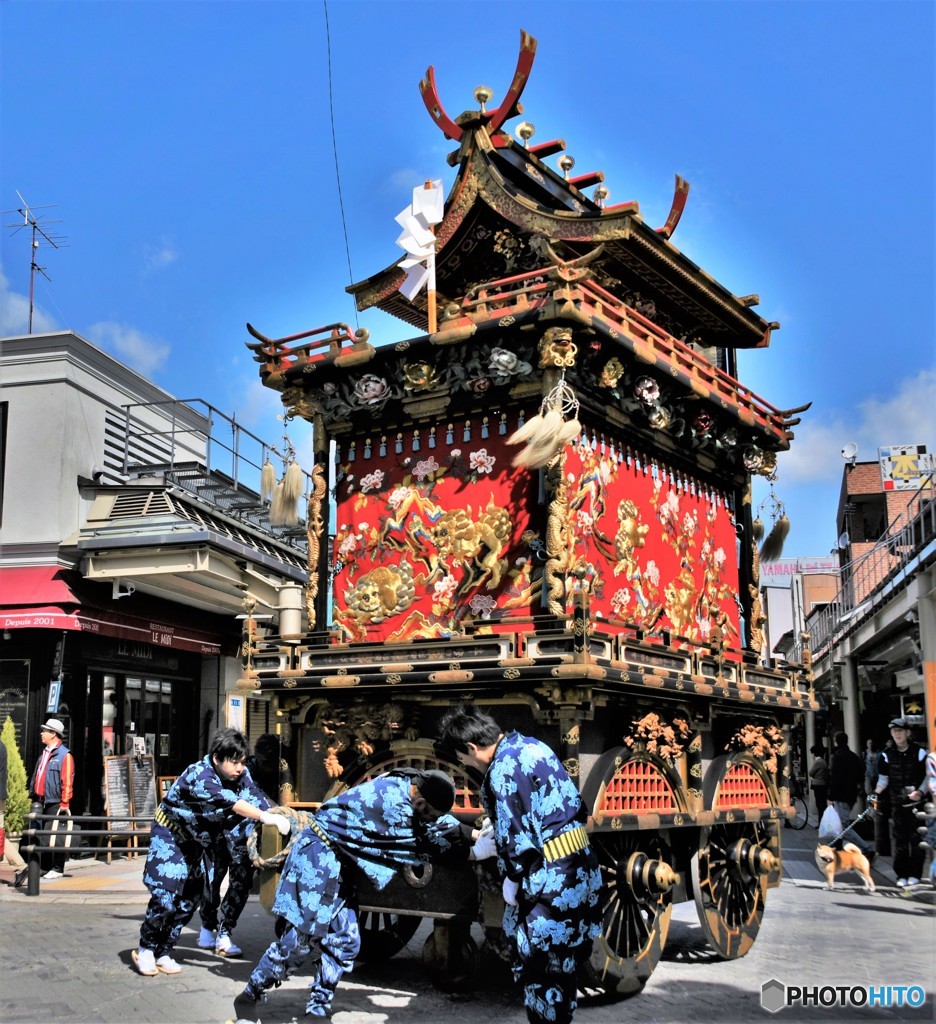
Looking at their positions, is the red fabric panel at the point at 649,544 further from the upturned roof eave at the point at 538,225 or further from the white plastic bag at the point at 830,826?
the white plastic bag at the point at 830,826

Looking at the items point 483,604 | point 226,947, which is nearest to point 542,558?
point 483,604

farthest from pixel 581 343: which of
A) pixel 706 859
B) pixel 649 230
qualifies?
pixel 706 859

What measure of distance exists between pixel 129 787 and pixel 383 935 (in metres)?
8.58

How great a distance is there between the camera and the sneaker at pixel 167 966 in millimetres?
7375

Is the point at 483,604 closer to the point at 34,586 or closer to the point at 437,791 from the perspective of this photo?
the point at 437,791

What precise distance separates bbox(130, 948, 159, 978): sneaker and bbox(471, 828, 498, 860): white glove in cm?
301

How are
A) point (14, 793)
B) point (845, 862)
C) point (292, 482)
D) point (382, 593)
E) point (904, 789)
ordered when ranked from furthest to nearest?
point (14, 793) → point (845, 862) → point (904, 789) → point (292, 482) → point (382, 593)

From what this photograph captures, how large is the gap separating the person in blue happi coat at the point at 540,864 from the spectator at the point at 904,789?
28.1ft

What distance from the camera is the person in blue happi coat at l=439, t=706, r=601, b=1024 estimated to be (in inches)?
203

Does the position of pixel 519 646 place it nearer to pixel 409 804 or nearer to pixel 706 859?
pixel 409 804

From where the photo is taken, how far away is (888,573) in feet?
63.1

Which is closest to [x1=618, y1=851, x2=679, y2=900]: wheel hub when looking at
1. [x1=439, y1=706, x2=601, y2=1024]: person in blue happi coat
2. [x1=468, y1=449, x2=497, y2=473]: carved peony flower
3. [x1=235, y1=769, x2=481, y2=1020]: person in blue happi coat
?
[x1=235, y1=769, x2=481, y2=1020]: person in blue happi coat

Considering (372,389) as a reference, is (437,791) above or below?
below

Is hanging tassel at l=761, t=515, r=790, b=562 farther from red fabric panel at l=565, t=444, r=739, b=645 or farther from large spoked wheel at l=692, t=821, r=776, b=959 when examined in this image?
large spoked wheel at l=692, t=821, r=776, b=959
